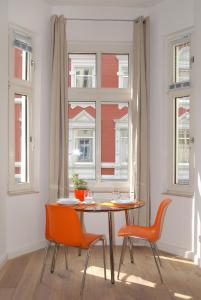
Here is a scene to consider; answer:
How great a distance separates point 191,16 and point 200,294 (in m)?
3.21

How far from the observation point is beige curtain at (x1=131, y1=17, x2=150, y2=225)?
5020 mm

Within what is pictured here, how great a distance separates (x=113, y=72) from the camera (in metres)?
5.39

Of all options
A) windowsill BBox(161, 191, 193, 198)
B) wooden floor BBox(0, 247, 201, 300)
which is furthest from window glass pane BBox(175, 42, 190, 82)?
wooden floor BBox(0, 247, 201, 300)

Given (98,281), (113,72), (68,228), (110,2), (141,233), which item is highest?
(110,2)

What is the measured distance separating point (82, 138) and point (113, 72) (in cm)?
103

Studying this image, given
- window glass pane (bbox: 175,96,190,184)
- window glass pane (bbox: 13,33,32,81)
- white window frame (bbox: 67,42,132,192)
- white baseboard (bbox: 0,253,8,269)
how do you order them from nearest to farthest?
white baseboard (bbox: 0,253,8,269) → window glass pane (bbox: 13,33,32,81) → window glass pane (bbox: 175,96,190,184) → white window frame (bbox: 67,42,132,192)

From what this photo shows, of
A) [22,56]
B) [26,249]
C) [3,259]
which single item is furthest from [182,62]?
[3,259]

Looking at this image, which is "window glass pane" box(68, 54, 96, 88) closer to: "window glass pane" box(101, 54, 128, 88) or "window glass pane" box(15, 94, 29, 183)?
"window glass pane" box(101, 54, 128, 88)

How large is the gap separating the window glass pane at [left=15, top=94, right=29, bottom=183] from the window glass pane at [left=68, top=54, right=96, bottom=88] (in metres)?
0.82

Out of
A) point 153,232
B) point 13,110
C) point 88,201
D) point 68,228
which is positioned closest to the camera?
point 68,228

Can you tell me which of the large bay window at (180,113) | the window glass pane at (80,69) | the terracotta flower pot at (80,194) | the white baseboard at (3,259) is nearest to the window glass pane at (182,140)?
the large bay window at (180,113)

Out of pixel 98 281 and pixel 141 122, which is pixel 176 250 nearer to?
pixel 98 281

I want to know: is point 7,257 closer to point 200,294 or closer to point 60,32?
point 200,294

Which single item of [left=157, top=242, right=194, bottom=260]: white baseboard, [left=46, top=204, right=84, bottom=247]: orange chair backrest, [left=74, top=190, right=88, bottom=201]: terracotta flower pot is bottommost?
[left=157, top=242, right=194, bottom=260]: white baseboard
